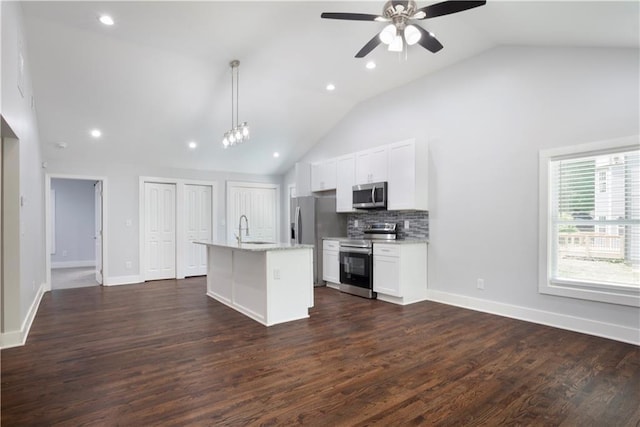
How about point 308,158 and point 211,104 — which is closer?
point 211,104

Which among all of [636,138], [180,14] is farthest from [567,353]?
[180,14]

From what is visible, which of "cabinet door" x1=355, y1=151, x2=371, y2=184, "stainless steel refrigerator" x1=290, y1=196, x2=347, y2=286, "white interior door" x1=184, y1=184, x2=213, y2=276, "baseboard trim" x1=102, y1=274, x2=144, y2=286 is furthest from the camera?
"white interior door" x1=184, y1=184, x2=213, y2=276

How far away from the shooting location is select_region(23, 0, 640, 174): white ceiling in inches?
135

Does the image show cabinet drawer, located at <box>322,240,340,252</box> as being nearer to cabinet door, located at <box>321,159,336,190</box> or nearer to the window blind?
cabinet door, located at <box>321,159,336,190</box>

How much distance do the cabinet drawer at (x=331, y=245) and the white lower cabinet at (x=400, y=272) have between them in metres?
0.87

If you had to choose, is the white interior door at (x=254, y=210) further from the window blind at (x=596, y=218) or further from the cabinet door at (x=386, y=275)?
the window blind at (x=596, y=218)

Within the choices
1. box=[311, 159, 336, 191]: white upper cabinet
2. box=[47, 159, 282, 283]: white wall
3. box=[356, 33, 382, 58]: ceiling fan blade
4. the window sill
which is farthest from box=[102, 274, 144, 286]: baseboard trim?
the window sill

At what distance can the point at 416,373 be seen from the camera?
260 centimetres

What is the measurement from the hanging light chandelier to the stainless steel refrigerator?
1808mm

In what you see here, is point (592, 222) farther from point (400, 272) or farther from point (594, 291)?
point (400, 272)

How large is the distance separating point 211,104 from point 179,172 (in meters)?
2.15

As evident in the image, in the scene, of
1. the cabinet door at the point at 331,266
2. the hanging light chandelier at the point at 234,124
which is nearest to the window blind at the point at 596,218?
the cabinet door at the point at 331,266

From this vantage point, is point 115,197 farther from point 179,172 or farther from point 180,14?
point 180,14

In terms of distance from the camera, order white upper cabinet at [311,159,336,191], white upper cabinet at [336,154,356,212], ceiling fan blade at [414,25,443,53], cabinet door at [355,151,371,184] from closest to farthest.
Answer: ceiling fan blade at [414,25,443,53]
cabinet door at [355,151,371,184]
white upper cabinet at [336,154,356,212]
white upper cabinet at [311,159,336,191]
